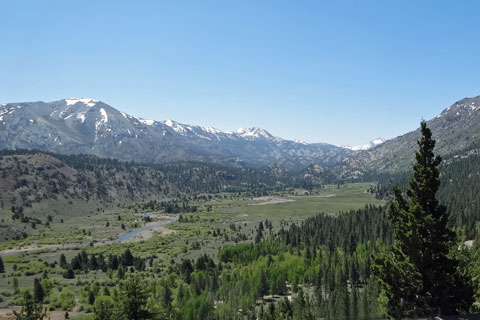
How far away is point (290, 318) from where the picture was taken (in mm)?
66812

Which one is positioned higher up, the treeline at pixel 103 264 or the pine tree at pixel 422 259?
the pine tree at pixel 422 259

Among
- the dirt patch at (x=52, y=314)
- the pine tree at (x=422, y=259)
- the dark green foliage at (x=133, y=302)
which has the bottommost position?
the dirt patch at (x=52, y=314)

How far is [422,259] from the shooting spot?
108 ft

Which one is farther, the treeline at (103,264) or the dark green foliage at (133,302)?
the treeline at (103,264)

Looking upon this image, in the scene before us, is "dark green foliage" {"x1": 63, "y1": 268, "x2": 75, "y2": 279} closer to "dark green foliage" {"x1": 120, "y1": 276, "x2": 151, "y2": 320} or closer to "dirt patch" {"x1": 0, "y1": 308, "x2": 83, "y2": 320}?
"dirt patch" {"x1": 0, "y1": 308, "x2": 83, "y2": 320}

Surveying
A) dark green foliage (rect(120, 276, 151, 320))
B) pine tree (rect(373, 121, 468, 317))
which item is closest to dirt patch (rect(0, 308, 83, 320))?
dark green foliage (rect(120, 276, 151, 320))

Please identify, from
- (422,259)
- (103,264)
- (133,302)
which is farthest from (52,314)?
(422,259)

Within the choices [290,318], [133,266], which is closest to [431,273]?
[290,318]

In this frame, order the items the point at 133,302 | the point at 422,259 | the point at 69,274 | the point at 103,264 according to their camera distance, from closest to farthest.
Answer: the point at 422,259 < the point at 133,302 < the point at 69,274 < the point at 103,264

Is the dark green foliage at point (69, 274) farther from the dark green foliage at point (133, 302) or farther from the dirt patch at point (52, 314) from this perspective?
the dark green foliage at point (133, 302)

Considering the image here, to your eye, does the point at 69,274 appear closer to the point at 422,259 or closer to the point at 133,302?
the point at 133,302

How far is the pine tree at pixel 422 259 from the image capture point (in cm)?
3269

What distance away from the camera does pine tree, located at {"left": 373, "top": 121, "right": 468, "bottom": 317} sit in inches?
1287

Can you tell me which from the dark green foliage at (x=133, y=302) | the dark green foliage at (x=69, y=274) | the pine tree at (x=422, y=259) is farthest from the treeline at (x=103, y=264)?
the pine tree at (x=422, y=259)
